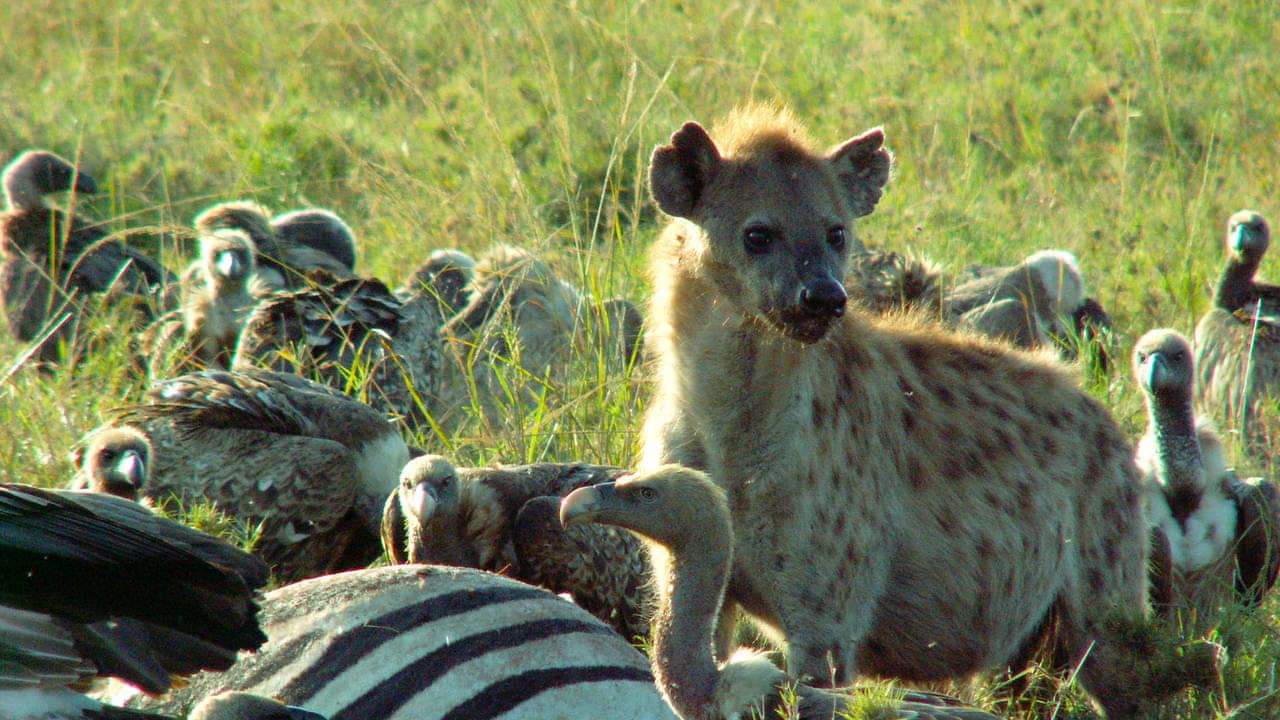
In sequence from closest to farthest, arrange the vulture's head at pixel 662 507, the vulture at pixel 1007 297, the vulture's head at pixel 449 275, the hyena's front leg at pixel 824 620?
the vulture's head at pixel 662 507
the hyena's front leg at pixel 824 620
the vulture at pixel 1007 297
the vulture's head at pixel 449 275

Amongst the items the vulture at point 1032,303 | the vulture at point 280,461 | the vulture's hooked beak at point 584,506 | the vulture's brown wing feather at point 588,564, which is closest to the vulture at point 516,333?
the vulture at point 280,461

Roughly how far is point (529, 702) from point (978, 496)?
1418 mm

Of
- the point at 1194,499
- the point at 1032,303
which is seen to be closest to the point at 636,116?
the point at 1032,303

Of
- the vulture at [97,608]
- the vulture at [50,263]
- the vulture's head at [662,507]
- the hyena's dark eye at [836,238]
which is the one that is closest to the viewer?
the vulture at [97,608]

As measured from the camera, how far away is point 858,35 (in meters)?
11.2

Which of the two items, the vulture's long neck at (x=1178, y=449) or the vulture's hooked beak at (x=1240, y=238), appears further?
the vulture's hooked beak at (x=1240, y=238)

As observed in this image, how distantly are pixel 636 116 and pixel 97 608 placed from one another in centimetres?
578

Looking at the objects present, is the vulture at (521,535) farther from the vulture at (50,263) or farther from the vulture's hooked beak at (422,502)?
the vulture at (50,263)

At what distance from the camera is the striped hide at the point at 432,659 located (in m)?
3.22

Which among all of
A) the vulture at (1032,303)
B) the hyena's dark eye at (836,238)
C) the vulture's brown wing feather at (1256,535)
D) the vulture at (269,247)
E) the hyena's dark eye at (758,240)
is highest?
the hyena's dark eye at (758,240)

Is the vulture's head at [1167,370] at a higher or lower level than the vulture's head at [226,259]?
lower

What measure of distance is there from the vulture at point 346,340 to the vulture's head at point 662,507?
258 cm

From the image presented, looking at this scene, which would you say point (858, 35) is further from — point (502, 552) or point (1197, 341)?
point (502, 552)

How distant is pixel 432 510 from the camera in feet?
14.6
